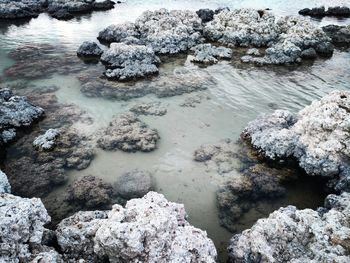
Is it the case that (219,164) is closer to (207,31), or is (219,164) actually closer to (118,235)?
(118,235)

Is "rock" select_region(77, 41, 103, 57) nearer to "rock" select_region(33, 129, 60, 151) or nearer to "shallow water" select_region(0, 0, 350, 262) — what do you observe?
"shallow water" select_region(0, 0, 350, 262)

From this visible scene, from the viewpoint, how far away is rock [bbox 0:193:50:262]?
7.13 m

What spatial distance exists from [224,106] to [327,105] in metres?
6.41

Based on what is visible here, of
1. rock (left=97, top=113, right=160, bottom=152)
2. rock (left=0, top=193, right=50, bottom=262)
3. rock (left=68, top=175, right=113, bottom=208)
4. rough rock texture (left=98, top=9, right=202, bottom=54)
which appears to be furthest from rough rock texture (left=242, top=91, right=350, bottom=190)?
rough rock texture (left=98, top=9, right=202, bottom=54)

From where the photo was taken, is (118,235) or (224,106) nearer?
(118,235)

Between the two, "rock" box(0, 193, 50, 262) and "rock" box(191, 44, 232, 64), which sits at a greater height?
"rock" box(0, 193, 50, 262)

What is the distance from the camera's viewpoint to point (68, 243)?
8359 millimetres

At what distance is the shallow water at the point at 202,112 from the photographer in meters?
12.6

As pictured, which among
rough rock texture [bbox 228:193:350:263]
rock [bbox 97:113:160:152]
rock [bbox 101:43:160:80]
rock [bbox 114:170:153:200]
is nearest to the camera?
rough rock texture [bbox 228:193:350:263]

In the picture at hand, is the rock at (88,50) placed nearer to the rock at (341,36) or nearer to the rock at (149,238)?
the rock at (149,238)

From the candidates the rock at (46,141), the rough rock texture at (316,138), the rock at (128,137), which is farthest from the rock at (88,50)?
the rough rock texture at (316,138)

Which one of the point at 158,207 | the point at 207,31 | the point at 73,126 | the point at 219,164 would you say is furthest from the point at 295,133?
the point at 207,31

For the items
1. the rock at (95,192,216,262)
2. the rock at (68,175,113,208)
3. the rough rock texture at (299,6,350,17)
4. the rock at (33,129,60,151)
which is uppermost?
the rough rock texture at (299,6,350,17)

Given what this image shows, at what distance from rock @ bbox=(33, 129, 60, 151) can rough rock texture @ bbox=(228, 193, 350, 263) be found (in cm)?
980
